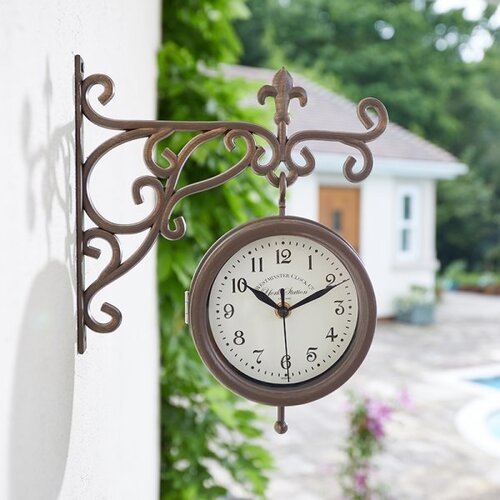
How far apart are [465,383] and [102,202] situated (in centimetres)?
553

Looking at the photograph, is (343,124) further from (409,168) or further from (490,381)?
(490,381)

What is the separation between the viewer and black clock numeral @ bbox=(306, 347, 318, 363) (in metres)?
0.76

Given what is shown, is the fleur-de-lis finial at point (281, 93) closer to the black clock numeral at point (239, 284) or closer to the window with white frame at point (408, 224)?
the black clock numeral at point (239, 284)

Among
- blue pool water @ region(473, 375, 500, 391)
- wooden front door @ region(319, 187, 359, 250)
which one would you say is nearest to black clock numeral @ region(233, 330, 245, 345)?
blue pool water @ region(473, 375, 500, 391)

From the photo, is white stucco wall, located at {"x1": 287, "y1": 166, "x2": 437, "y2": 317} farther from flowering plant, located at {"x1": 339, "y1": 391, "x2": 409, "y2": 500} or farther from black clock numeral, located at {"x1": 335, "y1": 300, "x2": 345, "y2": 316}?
black clock numeral, located at {"x1": 335, "y1": 300, "x2": 345, "y2": 316}

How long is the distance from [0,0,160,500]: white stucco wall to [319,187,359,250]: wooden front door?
25.3 ft

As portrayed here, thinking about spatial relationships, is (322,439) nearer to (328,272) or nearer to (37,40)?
(328,272)

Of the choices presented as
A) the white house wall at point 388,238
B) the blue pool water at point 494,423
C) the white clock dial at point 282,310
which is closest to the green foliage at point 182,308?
the white clock dial at point 282,310

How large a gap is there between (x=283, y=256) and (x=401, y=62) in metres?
14.7

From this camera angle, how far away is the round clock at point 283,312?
2.38 feet

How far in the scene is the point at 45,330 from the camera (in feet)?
1.94

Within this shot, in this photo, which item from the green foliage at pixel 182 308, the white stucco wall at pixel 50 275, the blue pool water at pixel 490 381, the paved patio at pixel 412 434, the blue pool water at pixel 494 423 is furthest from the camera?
the blue pool water at pixel 490 381

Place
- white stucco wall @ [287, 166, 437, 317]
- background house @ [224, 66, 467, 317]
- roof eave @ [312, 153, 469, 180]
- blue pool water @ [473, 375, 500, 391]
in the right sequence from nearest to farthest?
blue pool water @ [473, 375, 500, 391] → roof eave @ [312, 153, 469, 180] → background house @ [224, 66, 467, 317] → white stucco wall @ [287, 166, 437, 317]

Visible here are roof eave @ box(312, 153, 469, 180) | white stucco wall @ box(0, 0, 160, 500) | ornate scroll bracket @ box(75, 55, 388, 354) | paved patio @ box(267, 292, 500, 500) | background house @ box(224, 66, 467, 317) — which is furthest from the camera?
background house @ box(224, 66, 467, 317)
